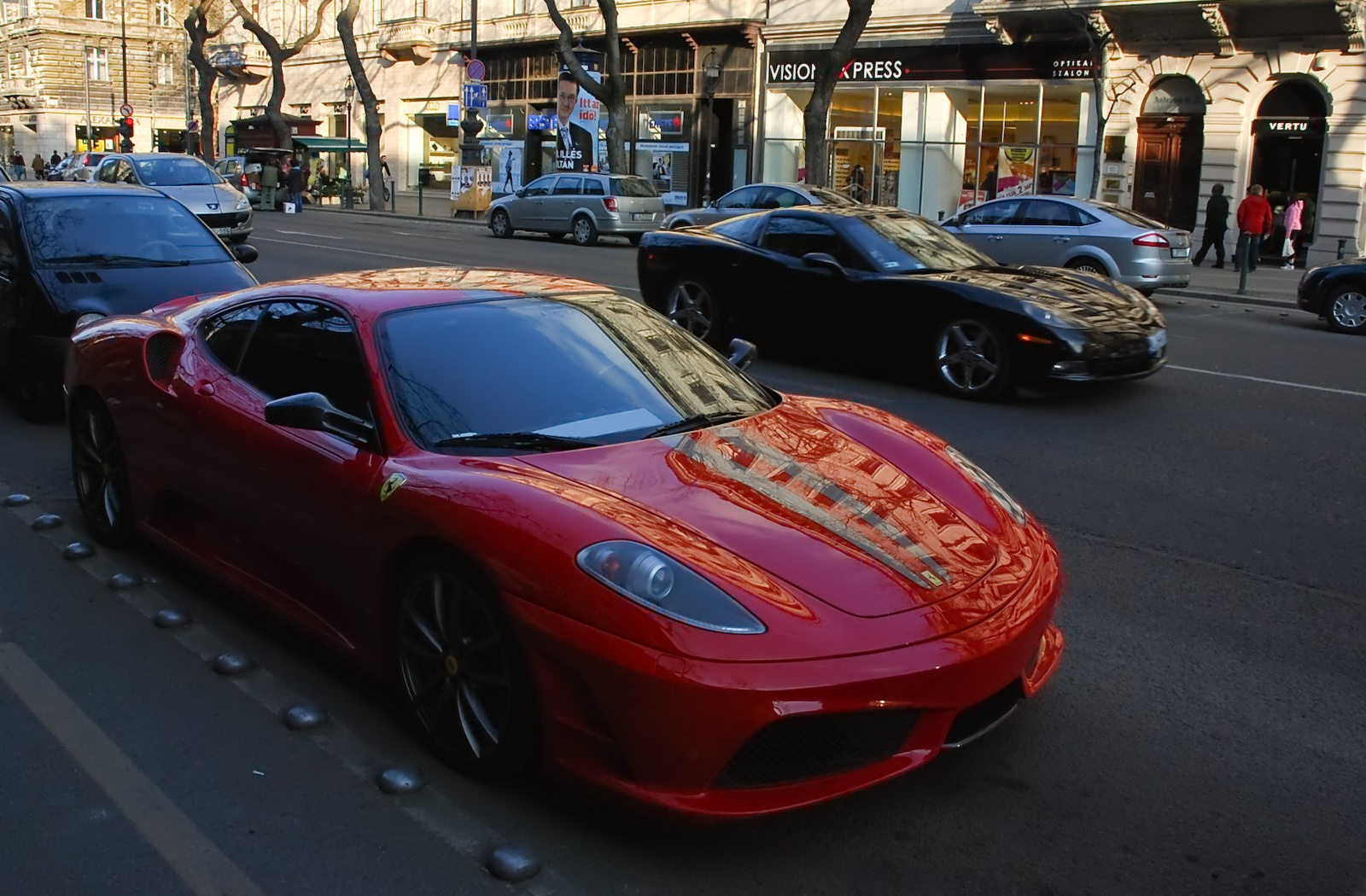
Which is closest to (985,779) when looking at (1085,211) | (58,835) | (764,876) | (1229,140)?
(764,876)

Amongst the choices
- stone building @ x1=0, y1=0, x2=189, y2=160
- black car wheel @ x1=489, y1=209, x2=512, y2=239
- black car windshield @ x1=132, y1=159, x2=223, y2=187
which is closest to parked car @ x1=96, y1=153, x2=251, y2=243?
black car windshield @ x1=132, y1=159, x2=223, y2=187

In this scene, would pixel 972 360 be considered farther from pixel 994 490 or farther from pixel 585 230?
pixel 585 230

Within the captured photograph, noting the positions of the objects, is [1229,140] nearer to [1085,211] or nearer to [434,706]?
[1085,211]

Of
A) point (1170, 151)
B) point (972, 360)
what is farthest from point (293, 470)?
point (1170, 151)

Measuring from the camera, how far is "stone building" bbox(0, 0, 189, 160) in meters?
78.4

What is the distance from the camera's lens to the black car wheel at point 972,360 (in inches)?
381

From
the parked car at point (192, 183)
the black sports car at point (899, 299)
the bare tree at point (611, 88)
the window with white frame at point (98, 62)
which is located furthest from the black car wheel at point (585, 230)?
the window with white frame at point (98, 62)

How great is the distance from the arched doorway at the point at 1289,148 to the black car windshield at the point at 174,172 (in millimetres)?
19916

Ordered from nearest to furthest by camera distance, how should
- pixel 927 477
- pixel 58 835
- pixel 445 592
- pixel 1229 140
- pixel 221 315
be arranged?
pixel 58 835 < pixel 445 592 < pixel 927 477 < pixel 221 315 < pixel 1229 140

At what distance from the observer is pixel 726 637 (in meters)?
3.22

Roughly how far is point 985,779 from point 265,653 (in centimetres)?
255

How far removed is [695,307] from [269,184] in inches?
1198

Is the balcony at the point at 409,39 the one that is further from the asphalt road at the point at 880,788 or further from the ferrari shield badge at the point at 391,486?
the ferrari shield badge at the point at 391,486

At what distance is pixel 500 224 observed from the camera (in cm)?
3102
